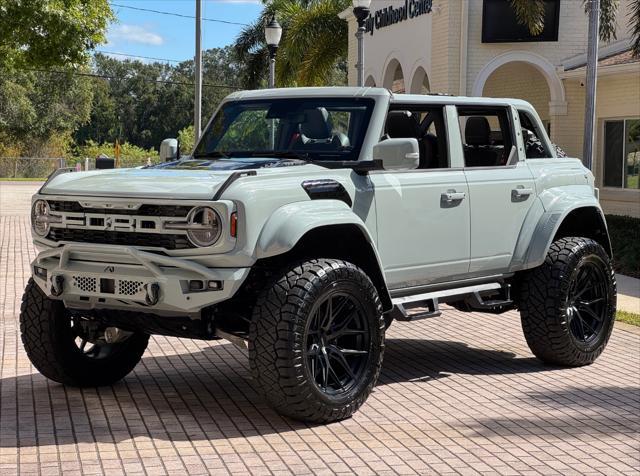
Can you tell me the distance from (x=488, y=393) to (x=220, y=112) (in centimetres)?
288

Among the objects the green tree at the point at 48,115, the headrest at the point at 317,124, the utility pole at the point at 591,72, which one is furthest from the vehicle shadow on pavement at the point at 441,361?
the green tree at the point at 48,115

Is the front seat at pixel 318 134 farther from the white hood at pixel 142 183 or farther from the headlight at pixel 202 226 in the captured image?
the headlight at pixel 202 226

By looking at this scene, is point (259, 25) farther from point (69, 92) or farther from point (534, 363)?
point (534, 363)

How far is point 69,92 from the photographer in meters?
77.1

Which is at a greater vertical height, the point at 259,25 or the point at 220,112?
the point at 259,25

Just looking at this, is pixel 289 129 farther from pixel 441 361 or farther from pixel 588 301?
pixel 588 301

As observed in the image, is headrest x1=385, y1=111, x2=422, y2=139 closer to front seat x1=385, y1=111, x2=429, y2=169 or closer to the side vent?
front seat x1=385, y1=111, x2=429, y2=169

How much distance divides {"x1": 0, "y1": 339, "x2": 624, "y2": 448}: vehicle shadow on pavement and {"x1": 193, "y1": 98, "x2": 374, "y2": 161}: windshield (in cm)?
166

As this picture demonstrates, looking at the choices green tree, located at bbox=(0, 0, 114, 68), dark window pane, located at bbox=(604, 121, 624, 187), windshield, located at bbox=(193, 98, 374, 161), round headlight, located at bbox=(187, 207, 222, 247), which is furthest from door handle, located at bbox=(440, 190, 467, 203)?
dark window pane, located at bbox=(604, 121, 624, 187)

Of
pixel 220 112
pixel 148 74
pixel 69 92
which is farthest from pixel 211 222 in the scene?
pixel 148 74

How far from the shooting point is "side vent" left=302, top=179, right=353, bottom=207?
22.2ft

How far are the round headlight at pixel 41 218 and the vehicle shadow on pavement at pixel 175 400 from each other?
1.13 meters

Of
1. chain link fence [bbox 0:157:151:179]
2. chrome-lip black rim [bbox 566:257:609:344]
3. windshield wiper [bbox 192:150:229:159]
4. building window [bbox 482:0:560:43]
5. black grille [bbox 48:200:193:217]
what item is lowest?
chain link fence [bbox 0:157:151:179]

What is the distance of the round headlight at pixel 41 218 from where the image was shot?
6988mm
